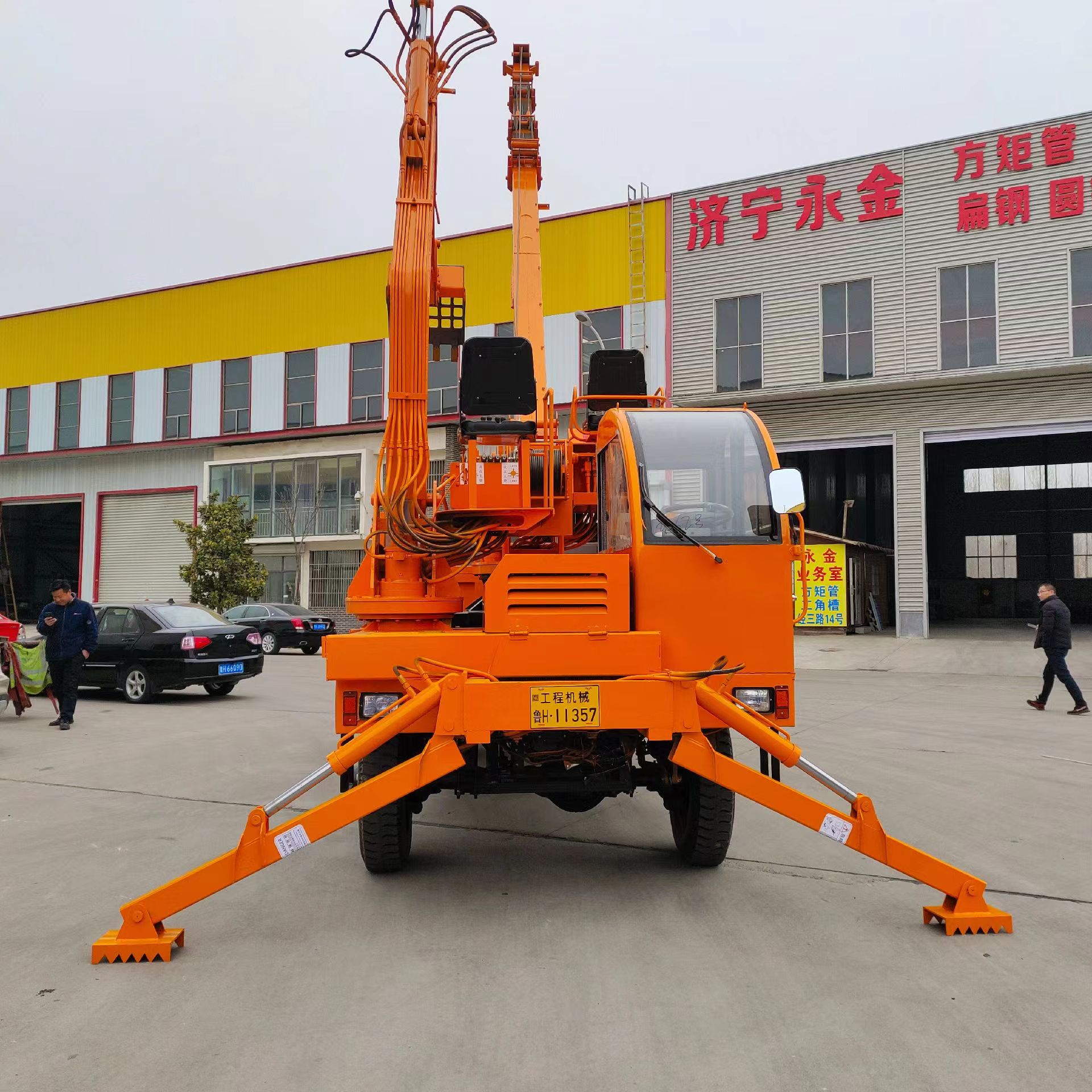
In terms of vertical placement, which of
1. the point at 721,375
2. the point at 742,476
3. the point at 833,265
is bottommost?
the point at 742,476

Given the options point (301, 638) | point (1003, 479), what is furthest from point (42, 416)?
point (1003, 479)

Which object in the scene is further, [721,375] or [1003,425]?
[721,375]

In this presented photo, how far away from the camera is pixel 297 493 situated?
121ft

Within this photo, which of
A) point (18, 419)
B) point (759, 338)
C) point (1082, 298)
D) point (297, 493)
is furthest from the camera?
point (18, 419)

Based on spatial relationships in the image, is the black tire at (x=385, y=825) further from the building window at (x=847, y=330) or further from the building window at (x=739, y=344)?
the building window at (x=739, y=344)

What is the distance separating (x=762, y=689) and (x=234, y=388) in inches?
1447

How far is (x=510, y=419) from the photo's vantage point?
7.21m

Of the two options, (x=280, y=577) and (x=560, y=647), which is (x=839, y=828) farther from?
(x=280, y=577)

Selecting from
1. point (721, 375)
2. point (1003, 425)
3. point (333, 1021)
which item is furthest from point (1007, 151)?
point (333, 1021)

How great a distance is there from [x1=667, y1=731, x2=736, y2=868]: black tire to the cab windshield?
3.73 feet

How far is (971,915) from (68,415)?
44.3m

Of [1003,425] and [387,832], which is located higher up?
[1003,425]

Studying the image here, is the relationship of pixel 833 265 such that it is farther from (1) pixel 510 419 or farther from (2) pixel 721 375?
(1) pixel 510 419

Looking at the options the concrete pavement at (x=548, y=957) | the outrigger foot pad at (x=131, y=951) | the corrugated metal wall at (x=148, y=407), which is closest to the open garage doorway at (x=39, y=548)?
the corrugated metal wall at (x=148, y=407)
